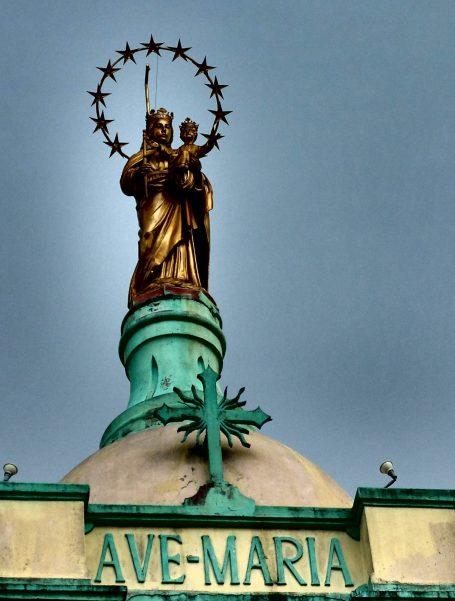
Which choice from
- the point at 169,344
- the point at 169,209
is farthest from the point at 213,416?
the point at 169,209

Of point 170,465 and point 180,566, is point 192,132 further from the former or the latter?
point 180,566

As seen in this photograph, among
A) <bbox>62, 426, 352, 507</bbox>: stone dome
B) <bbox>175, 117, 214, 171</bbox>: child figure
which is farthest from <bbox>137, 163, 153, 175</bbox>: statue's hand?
<bbox>62, 426, 352, 507</bbox>: stone dome

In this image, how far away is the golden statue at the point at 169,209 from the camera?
17266 millimetres

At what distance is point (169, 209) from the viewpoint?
58.1 feet

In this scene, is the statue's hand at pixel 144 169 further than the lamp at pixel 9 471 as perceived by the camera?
Yes

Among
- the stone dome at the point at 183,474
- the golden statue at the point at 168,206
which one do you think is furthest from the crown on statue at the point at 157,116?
the stone dome at the point at 183,474

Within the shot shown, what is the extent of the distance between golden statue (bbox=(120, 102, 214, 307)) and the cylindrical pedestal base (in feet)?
1.26

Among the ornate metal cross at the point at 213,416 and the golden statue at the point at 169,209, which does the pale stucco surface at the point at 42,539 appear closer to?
the ornate metal cross at the point at 213,416

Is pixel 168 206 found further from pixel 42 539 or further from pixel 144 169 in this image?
pixel 42 539

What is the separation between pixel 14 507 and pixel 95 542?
0.69 meters

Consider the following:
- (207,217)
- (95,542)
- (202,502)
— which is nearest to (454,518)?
(202,502)

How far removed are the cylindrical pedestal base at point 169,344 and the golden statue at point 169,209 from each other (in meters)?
0.38

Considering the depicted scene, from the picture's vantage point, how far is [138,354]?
53.9 feet

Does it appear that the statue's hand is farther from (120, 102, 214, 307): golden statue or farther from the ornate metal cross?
the ornate metal cross
